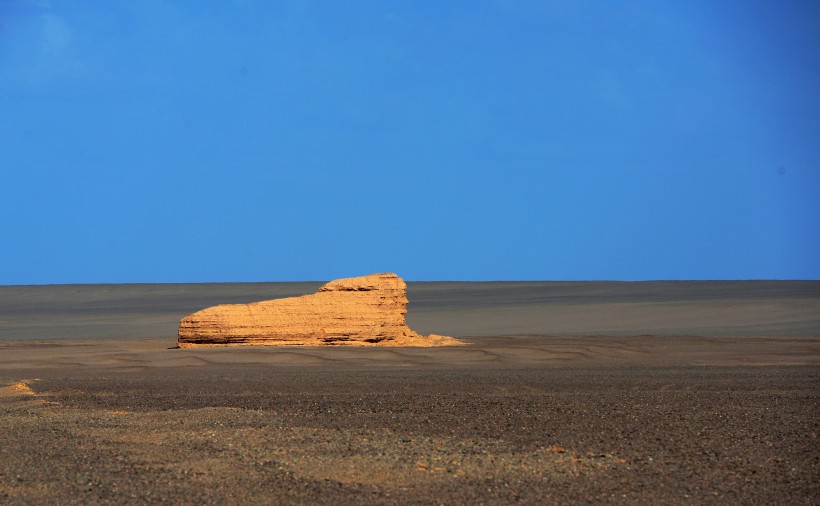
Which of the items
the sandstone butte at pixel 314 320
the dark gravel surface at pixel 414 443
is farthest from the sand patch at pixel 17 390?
the sandstone butte at pixel 314 320

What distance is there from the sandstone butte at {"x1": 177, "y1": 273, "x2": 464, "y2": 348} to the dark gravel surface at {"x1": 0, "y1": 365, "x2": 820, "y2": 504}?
6.78 m

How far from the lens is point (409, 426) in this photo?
30.6 ft

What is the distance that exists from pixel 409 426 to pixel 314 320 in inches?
449

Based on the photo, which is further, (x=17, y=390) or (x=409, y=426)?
(x=17, y=390)

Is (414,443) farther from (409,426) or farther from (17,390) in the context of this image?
(17,390)

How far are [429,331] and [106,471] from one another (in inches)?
1008

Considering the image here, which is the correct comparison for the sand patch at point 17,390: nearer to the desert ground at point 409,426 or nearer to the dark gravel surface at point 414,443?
the desert ground at point 409,426

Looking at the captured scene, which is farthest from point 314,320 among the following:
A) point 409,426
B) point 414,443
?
point 414,443

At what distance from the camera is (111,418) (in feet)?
32.7

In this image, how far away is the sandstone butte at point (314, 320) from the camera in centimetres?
2034

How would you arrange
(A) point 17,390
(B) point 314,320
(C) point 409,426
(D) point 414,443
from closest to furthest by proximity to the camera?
(D) point 414,443 → (C) point 409,426 → (A) point 17,390 → (B) point 314,320

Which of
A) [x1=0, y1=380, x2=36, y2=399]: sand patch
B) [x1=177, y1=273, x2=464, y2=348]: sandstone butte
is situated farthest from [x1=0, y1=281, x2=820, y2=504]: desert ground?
[x1=177, y1=273, x2=464, y2=348]: sandstone butte

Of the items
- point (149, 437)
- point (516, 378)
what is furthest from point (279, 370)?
point (149, 437)

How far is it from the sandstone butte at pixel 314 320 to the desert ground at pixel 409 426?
95cm
